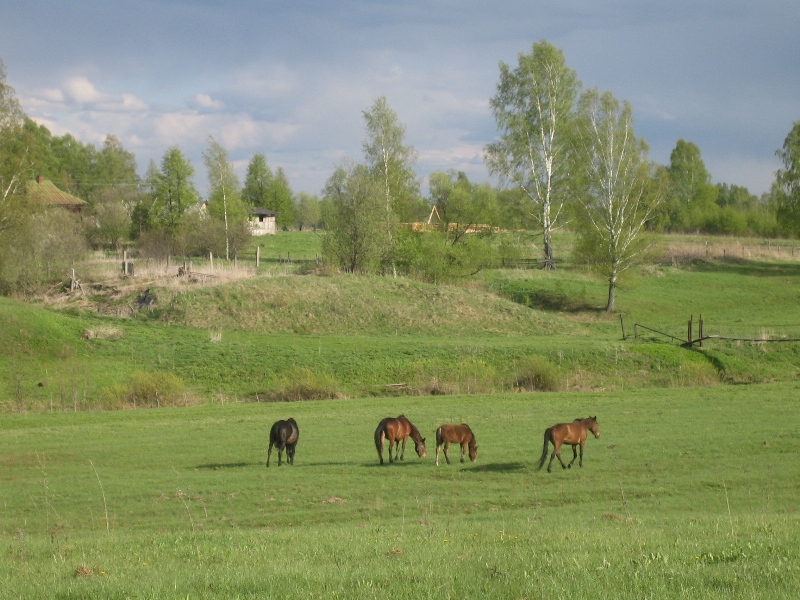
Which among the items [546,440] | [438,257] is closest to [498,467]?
[546,440]

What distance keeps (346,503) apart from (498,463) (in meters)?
5.22

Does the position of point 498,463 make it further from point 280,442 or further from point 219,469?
point 219,469

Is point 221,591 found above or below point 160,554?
above

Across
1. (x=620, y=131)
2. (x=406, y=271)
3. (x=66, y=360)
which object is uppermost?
(x=620, y=131)

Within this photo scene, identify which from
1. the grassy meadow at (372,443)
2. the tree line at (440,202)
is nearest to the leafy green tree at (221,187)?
the tree line at (440,202)

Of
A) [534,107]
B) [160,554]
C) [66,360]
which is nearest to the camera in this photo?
[160,554]

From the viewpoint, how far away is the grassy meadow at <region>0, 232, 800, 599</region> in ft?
30.0

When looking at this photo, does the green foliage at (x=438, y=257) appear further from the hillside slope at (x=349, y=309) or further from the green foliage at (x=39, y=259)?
the green foliage at (x=39, y=259)

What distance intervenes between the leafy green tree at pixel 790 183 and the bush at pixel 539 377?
63294mm

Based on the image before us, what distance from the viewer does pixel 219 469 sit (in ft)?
70.0

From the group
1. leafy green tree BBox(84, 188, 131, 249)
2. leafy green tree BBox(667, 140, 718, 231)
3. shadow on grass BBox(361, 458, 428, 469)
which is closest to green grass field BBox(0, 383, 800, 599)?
shadow on grass BBox(361, 458, 428, 469)

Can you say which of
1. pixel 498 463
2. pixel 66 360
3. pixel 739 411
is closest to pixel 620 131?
pixel 739 411

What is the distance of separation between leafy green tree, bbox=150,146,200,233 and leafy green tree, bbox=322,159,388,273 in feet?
111

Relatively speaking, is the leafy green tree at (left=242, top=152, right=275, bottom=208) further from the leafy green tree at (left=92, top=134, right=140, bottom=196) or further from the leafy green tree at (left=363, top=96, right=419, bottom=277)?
the leafy green tree at (left=363, top=96, right=419, bottom=277)
